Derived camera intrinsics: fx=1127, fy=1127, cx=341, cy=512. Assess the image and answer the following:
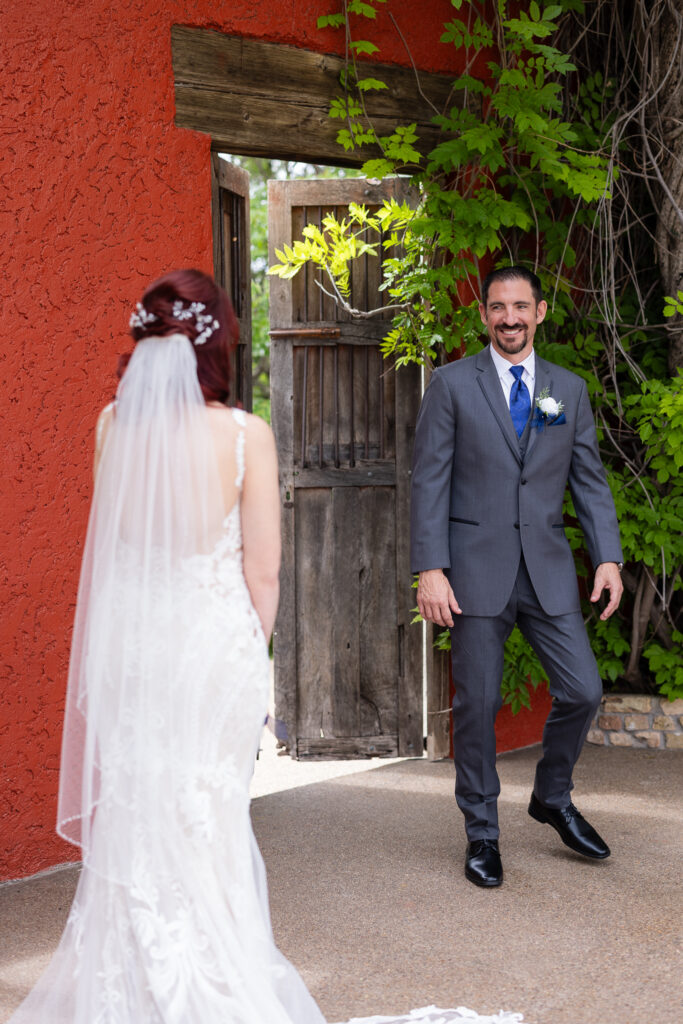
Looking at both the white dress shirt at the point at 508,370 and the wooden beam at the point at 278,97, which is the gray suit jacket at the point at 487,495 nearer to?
the white dress shirt at the point at 508,370

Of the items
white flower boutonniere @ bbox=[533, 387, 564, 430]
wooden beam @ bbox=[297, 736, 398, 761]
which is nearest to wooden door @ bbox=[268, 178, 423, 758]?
wooden beam @ bbox=[297, 736, 398, 761]

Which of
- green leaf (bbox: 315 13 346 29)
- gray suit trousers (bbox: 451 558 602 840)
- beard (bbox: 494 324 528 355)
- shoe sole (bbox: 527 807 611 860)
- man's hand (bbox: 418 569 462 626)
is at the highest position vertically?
green leaf (bbox: 315 13 346 29)

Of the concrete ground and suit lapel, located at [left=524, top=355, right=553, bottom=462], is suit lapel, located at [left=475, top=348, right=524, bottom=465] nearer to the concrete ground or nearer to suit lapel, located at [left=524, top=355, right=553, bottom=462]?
suit lapel, located at [left=524, top=355, right=553, bottom=462]

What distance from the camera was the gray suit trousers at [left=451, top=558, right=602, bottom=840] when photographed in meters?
3.91

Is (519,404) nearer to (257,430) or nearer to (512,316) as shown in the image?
(512,316)

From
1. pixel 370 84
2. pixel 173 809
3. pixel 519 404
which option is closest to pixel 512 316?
pixel 519 404

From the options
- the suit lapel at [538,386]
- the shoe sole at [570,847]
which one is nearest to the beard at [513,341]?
the suit lapel at [538,386]

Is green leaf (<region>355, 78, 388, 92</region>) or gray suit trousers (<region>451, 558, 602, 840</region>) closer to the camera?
gray suit trousers (<region>451, 558, 602, 840</region>)

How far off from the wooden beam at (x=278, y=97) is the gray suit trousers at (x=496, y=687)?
2076mm

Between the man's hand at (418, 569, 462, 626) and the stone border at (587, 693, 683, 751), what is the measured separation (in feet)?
7.03

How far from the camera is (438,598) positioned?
3.86 meters

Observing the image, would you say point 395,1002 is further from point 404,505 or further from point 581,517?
point 404,505

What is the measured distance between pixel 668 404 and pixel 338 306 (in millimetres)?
1657

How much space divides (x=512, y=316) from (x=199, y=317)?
1.67m
